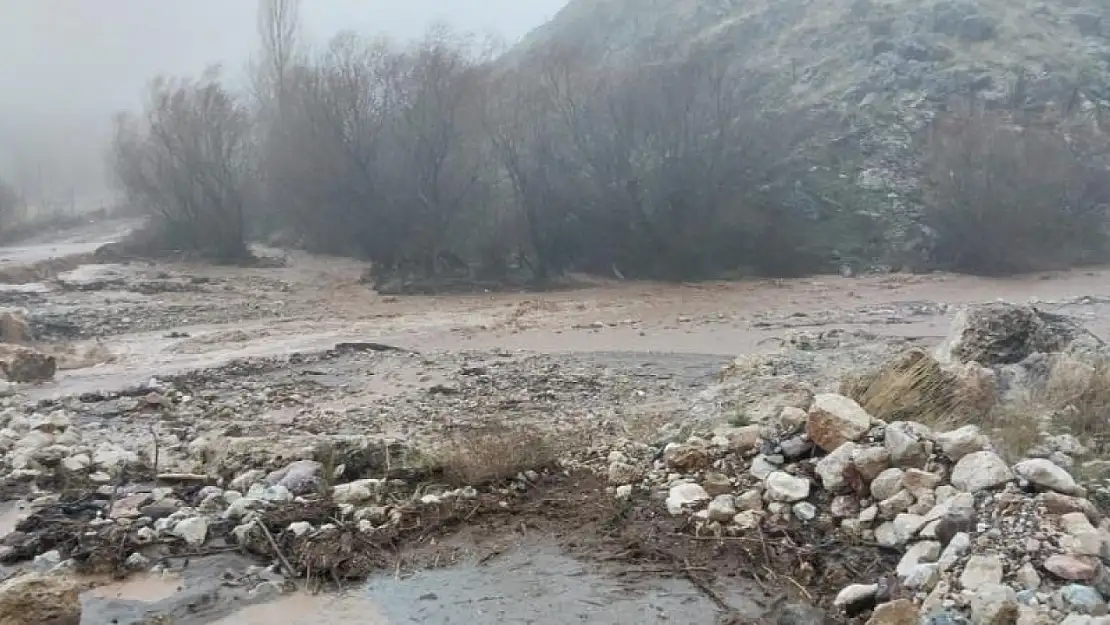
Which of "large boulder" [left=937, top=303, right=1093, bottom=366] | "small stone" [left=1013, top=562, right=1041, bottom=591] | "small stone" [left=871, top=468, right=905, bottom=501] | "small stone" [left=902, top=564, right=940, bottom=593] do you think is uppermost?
"large boulder" [left=937, top=303, right=1093, bottom=366]

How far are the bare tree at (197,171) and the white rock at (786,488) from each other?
119 feet

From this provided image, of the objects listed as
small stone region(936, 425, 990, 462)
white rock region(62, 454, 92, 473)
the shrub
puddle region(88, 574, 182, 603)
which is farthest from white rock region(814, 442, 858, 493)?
the shrub

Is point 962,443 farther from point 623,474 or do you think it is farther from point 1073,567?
point 623,474

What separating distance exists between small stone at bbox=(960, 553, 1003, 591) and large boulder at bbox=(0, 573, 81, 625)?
18.1 ft

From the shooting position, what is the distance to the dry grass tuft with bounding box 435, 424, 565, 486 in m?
8.87

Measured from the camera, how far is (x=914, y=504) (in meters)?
6.82

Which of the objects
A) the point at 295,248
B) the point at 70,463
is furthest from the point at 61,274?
the point at 70,463

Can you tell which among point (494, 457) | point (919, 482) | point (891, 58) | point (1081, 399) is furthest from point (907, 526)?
point (891, 58)

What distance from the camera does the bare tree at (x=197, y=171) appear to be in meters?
40.9

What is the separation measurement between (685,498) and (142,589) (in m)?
4.14

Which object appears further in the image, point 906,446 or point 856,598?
point 906,446

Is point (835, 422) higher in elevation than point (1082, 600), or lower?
higher

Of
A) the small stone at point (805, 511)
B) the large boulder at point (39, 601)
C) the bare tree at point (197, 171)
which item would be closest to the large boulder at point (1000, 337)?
the small stone at point (805, 511)

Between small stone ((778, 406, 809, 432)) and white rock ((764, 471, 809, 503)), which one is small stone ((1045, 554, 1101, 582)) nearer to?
white rock ((764, 471, 809, 503))
